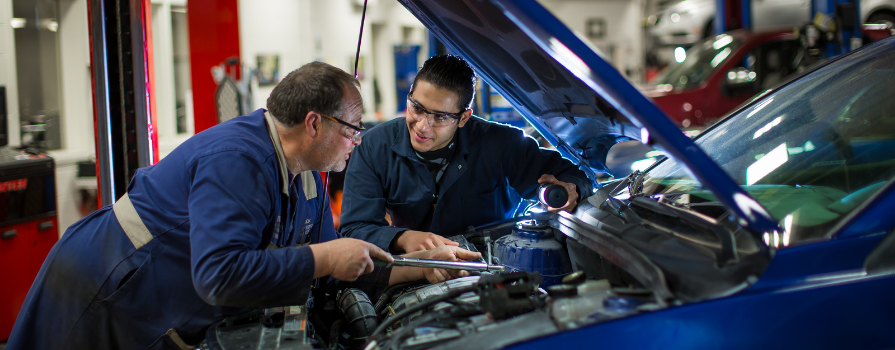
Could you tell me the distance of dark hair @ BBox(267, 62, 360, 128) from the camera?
1.68 m

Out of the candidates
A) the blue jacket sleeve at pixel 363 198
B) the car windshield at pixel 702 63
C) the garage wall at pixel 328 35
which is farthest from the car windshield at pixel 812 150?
the car windshield at pixel 702 63

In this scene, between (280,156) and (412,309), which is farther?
(280,156)

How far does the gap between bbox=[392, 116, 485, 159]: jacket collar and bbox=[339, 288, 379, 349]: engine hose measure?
0.73 m

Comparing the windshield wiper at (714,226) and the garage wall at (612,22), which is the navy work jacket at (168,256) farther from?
the garage wall at (612,22)

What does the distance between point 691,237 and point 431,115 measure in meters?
1.19

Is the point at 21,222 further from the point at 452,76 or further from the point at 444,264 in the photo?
the point at 444,264

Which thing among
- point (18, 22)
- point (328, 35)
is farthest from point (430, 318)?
point (328, 35)

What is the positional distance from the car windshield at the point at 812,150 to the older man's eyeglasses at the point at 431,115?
774 mm

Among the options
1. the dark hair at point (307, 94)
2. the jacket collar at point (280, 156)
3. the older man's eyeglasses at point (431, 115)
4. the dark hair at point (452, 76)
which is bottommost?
the jacket collar at point (280, 156)

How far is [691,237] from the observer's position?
143cm

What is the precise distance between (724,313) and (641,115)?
1.39 ft

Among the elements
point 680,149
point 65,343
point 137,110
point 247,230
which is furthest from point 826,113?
point 137,110

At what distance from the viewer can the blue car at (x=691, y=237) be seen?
122cm

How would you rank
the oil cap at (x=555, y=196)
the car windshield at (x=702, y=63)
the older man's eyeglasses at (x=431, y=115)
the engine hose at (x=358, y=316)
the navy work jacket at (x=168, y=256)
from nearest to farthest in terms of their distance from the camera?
the navy work jacket at (x=168, y=256) < the engine hose at (x=358, y=316) < the oil cap at (x=555, y=196) < the older man's eyeglasses at (x=431, y=115) < the car windshield at (x=702, y=63)
